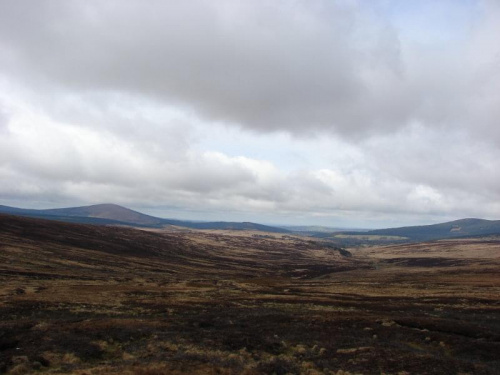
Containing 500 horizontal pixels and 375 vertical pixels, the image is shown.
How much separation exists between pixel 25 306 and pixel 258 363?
3134 cm

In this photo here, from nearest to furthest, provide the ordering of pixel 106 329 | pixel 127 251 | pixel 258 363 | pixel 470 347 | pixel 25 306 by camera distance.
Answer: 1. pixel 258 363
2. pixel 470 347
3. pixel 106 329
4. pixel 25 306
5. pixel 127 251

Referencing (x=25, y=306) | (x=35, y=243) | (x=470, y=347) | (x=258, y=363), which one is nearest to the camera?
(x=258, y=363)

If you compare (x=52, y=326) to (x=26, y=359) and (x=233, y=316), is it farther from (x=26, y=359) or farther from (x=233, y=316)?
(x=233, y=316)

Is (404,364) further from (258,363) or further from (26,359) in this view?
(26,359)

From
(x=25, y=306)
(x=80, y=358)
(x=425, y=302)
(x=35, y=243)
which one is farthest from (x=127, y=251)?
(x=80, y=358)

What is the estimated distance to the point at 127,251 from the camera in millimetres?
160375

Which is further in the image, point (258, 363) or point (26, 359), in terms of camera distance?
point (258, 363)

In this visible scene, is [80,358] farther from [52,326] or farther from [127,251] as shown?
[127,251]

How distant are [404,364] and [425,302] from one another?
117 feet

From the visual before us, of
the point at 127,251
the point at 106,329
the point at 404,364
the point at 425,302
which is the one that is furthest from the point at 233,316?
the point at 127,251

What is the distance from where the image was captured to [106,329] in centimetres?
3195

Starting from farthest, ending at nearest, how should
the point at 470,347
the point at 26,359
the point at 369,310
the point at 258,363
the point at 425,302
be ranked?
the point at 425,302, the point at 369,310, the point at 470,347, the point at 258,363, the point at 26,359

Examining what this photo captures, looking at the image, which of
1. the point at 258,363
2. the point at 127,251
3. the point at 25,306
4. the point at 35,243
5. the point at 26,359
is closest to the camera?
the point at 26,359

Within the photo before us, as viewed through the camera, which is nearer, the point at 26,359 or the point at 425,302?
the point at 26,359
